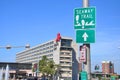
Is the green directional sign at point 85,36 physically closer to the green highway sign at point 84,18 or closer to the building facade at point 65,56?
the green highway sign at point 84,18

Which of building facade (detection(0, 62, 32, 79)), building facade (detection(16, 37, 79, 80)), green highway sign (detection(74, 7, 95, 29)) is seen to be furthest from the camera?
building facade (detection(0, 62, 32, 79))

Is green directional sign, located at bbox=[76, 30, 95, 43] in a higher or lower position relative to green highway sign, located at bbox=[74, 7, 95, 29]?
lower

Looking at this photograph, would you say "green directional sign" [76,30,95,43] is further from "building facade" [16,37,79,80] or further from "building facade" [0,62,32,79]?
"building facade" [0,62,32,79]

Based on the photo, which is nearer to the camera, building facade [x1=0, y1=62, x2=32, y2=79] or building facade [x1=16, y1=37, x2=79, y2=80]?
building facade [x1=16, y1=37, x2=79, y2=80]

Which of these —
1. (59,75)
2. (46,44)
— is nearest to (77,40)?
(59,75)

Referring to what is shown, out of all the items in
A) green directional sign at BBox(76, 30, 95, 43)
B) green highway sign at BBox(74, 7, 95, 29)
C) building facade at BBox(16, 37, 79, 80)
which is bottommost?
green directional sign at BBox(76, 30, 95, 43)

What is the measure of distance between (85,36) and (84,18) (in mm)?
872

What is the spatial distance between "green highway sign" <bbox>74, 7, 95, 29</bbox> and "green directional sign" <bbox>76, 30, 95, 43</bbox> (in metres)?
0.25

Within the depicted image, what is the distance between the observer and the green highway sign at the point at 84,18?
1301 centimetres

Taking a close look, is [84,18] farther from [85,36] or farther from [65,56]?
[65,56]

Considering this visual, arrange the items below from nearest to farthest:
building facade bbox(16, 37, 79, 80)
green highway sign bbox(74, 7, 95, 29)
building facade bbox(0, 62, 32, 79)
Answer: green highway sign bbox(74, 7, 95, 29)
building facade bbox(16, 37, 79, 80)
building facade bbox(0, 62, 32, 79)

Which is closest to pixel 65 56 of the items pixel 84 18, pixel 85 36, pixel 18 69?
pixel 18 69

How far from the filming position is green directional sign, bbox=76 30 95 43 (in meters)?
13.1

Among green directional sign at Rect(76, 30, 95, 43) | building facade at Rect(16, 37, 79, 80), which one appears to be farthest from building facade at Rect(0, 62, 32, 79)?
green directional sign at Rect(76, 30, 95, 43)
